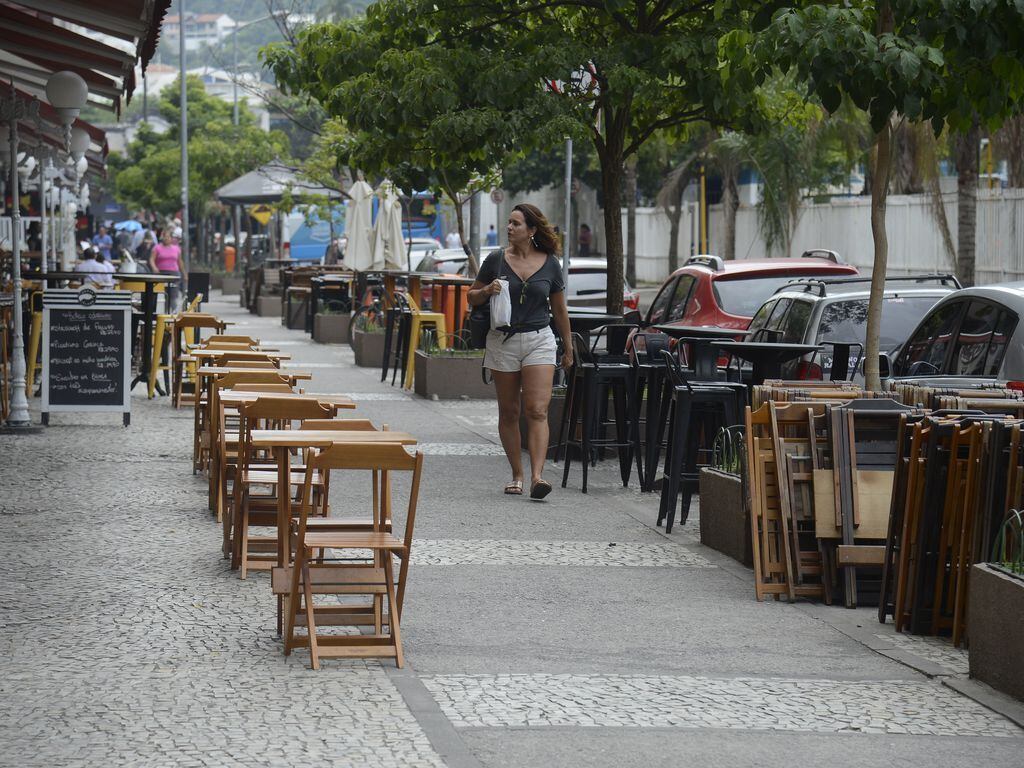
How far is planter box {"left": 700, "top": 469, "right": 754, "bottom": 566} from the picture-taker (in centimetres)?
899

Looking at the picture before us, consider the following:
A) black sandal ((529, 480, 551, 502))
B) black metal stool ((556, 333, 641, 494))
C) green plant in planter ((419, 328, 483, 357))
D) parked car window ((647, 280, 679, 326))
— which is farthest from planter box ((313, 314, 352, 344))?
black sandal ((529, 480, 551, 502))

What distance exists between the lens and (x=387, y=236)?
29.0 meters

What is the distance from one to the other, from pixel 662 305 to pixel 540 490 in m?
7.05

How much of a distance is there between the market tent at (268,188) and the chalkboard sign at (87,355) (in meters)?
25.7

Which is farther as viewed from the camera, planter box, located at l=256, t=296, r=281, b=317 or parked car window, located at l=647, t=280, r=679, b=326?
planter box, located at l=256, t=296, r=281, b=317

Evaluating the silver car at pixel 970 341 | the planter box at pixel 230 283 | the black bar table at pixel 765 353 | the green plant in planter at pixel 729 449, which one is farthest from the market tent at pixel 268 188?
the green plant in planter at pixel 729 449

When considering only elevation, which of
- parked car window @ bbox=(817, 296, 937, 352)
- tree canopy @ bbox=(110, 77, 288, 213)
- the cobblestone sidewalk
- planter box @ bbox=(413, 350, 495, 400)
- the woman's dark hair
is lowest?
the cobblestone sidewalk

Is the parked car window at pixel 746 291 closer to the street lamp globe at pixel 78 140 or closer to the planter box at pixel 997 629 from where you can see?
the street lamp globe at pixel 78 140

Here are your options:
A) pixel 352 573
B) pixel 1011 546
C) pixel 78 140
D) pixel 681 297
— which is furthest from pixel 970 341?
pixel 78 140

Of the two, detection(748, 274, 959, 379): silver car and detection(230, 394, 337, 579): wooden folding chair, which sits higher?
detection(748, 274, 959, 379): silver car

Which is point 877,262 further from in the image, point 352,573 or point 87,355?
point 87,355

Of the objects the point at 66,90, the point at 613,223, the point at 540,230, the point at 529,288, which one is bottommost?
the point at 529,288

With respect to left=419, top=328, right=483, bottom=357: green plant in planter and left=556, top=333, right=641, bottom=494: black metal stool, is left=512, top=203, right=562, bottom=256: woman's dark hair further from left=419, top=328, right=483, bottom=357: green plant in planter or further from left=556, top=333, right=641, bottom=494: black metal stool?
left=419, top=328, right=483, bottom=357: green plant in planter

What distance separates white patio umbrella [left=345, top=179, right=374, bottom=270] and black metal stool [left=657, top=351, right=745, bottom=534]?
18688mm
